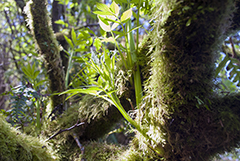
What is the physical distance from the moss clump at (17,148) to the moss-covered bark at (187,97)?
1.70 feet

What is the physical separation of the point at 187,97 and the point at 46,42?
1102mm

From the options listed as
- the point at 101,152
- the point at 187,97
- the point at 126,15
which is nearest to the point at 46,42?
the point at 126,15

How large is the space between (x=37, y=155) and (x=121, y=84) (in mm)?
556

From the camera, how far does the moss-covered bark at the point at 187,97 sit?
22.6 inches

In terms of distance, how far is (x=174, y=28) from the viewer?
0.59 m

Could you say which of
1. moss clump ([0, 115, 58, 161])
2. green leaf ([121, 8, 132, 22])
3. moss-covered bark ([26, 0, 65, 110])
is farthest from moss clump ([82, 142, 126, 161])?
green leaf ([121, 8, 132, 22])

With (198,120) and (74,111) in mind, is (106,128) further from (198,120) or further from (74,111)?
(198,120)

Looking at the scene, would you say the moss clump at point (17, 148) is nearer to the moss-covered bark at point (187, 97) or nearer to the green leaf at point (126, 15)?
the moss-covered bark at point (187, 97)

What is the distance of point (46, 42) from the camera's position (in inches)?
46.1

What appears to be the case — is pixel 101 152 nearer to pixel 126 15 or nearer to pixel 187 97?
pixel 187 97

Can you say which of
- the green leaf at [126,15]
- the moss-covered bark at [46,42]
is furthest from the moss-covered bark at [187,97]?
the moss-covered bark at [46,42]

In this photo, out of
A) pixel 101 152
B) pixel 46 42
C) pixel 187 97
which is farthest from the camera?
pixel 46 42

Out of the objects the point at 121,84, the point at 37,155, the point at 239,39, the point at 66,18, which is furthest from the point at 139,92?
the point at 66,18

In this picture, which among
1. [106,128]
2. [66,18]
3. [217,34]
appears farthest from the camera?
[66,18]
